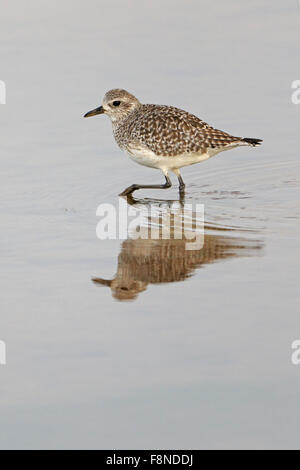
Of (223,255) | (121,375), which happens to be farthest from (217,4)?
(121,375)

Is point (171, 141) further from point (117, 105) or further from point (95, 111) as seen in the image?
point (95, 111)

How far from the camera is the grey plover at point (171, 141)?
523 inches

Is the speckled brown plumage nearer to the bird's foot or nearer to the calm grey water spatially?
the calm grey water

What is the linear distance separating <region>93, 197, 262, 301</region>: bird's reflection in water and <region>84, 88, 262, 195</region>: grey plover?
5.41 feet

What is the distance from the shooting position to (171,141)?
43.9ft

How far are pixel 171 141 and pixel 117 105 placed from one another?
1288 mm

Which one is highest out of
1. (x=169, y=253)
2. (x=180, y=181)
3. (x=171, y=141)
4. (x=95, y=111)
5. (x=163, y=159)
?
(x=95, y=111)

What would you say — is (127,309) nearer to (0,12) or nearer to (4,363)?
(4,363)

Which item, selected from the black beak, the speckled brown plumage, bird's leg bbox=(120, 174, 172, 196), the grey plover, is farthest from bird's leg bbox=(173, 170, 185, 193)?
the black beak

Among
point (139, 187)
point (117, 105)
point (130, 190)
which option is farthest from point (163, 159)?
point (117, 105)

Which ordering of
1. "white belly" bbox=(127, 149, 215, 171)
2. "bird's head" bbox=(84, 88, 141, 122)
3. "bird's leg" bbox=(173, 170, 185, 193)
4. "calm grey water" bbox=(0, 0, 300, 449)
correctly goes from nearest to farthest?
"calm grey water" bbox=(0, 0, 300, 449)
"bird's leg" bbox=(173, 170, 185, 193)
"white belly" bbox=(127, 149, 215, 171)
"bird's head" bbox=(84, 88, 141, 122)

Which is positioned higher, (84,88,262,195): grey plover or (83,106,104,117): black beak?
(83,106,104,117): black beak

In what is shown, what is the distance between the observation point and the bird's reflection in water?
9547 mm

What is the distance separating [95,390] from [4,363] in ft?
2.69
